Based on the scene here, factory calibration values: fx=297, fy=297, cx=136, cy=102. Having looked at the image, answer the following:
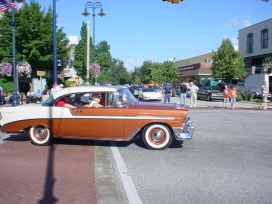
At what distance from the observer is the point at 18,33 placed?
92.0 ft

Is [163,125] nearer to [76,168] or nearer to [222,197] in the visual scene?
[76,168]

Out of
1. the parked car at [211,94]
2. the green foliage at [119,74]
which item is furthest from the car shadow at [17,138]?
the green foliage at [119,74]

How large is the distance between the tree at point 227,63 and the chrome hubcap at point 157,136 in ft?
100

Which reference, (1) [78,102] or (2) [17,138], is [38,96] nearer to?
(2) [17,138]

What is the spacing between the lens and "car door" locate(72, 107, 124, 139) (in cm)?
715

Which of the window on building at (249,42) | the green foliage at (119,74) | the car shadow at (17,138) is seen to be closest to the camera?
the car shadow at (17,138)

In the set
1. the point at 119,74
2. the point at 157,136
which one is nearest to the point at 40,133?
the point at 157,136

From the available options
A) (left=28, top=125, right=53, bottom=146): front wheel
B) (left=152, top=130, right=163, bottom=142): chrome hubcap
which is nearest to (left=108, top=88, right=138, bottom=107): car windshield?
(left=152, top=130, right=163, bottom=142): chrome hubcap

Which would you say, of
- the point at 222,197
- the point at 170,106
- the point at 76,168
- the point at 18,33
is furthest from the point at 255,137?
the point at 18,33

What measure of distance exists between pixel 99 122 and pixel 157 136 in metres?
1.45

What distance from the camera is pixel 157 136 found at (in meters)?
7.23

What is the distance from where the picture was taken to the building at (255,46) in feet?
113

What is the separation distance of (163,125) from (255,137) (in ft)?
11.8

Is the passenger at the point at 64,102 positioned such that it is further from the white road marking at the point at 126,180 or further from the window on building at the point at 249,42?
the window on building at the point at 249,42
